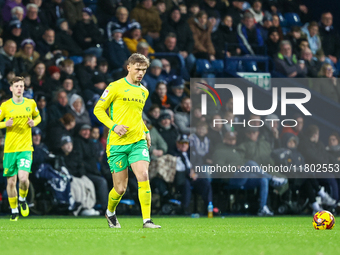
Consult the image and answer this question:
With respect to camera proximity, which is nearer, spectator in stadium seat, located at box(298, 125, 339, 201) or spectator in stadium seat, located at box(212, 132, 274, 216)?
spectator in stadium seat, located at box(212, 132, 274, 216)

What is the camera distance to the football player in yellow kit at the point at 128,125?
796 cm

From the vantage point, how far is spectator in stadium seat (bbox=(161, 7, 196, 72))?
17.1 meters

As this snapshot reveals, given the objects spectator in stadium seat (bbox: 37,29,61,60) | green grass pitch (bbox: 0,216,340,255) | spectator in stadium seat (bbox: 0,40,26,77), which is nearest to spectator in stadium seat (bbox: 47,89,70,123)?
spectator in stadium seat (bbox: 0,40,26,77)

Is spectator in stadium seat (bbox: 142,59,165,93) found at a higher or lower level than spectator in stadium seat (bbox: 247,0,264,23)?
lower

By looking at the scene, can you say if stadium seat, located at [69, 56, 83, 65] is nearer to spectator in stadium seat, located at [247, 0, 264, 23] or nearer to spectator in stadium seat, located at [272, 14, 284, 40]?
spectator in stadium seat, located at [247, 0, 264, 23]

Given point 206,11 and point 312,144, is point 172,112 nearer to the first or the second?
point 312,144

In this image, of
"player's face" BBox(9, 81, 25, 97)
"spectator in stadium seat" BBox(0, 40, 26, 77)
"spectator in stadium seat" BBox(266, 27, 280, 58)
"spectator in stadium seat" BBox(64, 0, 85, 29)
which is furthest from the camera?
"spectator in stadium seat" BBox(266, 27, 280, 58)

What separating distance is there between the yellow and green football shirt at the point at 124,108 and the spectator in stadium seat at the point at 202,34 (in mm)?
9334

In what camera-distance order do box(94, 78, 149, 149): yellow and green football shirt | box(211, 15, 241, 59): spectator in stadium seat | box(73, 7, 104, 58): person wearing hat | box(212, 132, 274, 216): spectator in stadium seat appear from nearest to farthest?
box(94, 78, 149, 149): yellow and green football shirt, box(212, 132, 274, 216): spectator in stadium seat, box(73, 7, 104, 58): person wearing hat, box(211, 15, 241, 59): spectator in stadium seat

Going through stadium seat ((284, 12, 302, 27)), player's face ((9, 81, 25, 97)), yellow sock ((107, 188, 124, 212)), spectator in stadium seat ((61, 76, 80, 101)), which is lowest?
yellow sock ((107, 188, 124, 212))

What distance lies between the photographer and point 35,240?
640 cm

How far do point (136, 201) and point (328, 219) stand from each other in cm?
612

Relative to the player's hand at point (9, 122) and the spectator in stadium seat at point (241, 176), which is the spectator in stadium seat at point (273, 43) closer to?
the spectator in stadium seat at point (241, 176)

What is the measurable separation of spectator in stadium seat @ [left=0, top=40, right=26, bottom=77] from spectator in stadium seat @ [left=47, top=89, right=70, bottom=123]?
1.03 m
